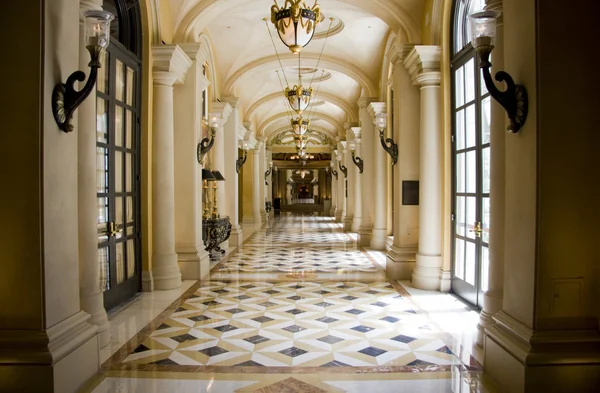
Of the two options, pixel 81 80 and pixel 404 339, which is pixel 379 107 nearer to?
pixel 404 339

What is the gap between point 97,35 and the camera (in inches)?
130

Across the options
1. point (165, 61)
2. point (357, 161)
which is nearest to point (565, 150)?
point (165, 61)

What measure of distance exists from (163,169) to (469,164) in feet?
14.4

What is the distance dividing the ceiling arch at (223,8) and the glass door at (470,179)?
1.48m

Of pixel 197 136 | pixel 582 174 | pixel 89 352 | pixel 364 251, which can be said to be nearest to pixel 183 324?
pixel 89 352

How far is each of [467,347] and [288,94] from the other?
7.73 meters

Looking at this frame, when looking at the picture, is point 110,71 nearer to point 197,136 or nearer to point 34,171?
point 197,136

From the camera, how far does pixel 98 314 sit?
425cm

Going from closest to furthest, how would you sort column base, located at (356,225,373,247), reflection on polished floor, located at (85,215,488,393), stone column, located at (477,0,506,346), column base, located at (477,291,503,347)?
reflection on polished floor, located at (85,215,488,393)
stone column, located at (477,0,506,346)
column base, located at (477,291,503,347)
column base, located at (356,225,373,247)

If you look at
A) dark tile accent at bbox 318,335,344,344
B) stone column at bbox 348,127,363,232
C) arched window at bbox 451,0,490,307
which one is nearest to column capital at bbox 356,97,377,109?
stone column at bbox 348,127,363,232

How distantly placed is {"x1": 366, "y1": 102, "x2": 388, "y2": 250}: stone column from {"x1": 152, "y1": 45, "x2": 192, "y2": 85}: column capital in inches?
210

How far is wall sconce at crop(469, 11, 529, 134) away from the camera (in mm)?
3092

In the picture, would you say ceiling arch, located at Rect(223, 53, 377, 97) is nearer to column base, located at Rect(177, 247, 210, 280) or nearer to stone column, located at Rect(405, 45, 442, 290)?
stone column, located at Rect(405, 45, 442, 290)

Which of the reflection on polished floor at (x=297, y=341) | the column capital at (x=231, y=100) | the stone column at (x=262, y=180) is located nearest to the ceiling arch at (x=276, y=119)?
the stone column at (x=262, y=180)
